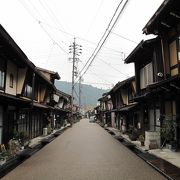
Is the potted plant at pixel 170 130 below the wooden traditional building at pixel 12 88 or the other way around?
below

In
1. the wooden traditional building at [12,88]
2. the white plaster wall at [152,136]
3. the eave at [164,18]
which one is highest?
the eave at [164,18]

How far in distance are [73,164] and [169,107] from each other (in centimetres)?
790

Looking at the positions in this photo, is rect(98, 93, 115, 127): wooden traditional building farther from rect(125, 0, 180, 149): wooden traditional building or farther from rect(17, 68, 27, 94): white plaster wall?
rect(125, 0, 180, 149): wooden traditional building

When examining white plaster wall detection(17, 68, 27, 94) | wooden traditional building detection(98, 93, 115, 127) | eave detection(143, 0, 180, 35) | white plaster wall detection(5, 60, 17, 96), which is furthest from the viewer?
wooden traditional building detection(98, 93, 115, 127)

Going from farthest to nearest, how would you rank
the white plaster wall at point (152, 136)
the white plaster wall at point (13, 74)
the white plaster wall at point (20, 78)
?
1. the white plaster wall at point (20, 78)
2. the white plaster wall at point (152, 136)
3. the white plaster wall at point (13, 74)

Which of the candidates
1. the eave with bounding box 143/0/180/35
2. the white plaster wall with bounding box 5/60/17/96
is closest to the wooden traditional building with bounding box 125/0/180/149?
the eave with bounding box 143/0/180/35

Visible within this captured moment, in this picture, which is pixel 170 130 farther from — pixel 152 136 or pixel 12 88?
pixel 12 88

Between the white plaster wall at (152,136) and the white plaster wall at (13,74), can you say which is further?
the white plaster wall at (152,136)

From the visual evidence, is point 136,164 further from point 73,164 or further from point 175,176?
point 175,176

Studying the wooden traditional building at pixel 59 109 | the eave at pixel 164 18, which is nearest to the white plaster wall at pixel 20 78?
the eave at pixel 164 18

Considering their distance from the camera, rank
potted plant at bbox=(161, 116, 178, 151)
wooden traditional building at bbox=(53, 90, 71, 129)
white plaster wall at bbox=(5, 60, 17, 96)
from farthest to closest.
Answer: wooden traditional building at bbox=(53, 90, 71, 129)
white plaster wall at bbox=(5, 60, 17, 96)
potted plant at bbox=(161, 116, 178, 151)

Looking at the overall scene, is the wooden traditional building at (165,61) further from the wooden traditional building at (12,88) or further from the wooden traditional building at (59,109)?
the wooden traditional building at (59,109)

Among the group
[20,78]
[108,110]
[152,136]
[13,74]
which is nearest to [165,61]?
[152,136]

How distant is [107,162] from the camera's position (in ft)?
51.0
